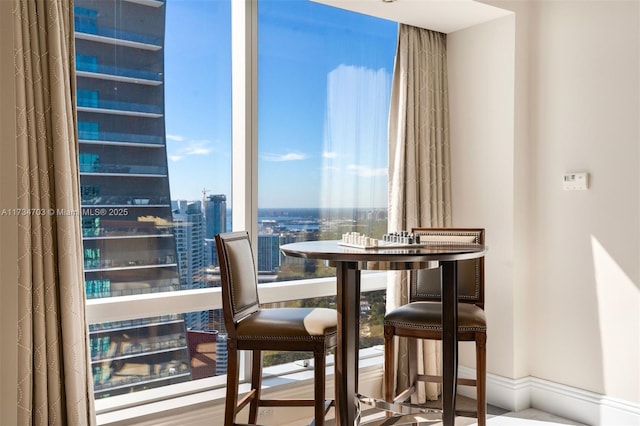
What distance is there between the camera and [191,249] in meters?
3.08

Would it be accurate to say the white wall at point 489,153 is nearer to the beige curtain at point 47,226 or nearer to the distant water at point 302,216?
the distant water at point 302,216

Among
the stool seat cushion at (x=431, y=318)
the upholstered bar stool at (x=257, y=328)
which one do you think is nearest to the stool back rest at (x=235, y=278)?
the upholstered bar stool at (x=257, y=328)

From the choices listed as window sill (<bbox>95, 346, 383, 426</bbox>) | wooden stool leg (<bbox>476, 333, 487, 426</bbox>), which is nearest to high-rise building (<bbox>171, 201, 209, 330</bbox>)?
window sill (<bbox>95, 346, 383, 426</bbox>)

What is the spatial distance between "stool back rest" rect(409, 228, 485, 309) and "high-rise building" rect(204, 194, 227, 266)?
1.05 m

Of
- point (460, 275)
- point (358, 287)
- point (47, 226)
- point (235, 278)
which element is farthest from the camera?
point (460, 275)

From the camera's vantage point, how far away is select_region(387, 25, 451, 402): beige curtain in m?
3.72

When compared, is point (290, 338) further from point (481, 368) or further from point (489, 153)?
point (489, 153)

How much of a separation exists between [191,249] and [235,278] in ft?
1.97

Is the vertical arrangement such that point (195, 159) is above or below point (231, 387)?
above

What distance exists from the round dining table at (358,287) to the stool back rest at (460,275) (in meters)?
0.49

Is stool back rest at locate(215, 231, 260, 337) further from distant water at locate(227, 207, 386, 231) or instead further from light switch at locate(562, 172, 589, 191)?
light switch at locate(562, 172, 589, 191)

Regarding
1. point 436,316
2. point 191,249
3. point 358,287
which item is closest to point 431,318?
point 436,316

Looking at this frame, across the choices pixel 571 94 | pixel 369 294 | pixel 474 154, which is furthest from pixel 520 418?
pixel 571 94

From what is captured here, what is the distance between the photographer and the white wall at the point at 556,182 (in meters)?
3.19
